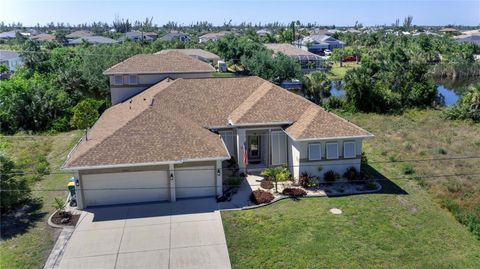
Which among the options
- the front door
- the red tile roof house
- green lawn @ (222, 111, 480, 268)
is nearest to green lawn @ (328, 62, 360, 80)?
the red tile roof house

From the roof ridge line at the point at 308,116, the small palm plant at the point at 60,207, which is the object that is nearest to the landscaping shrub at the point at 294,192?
the roof ridge line at the point at 308,116

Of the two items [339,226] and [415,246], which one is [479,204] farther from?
[339,226]

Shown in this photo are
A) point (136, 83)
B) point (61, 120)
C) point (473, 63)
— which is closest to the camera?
point (136, 83)

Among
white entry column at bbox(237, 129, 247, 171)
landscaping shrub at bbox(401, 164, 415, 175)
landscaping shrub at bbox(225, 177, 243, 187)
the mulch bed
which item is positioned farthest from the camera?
landscaping shrub at bbox(401, 164, 415, 175)

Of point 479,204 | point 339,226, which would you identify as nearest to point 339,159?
point 339,226

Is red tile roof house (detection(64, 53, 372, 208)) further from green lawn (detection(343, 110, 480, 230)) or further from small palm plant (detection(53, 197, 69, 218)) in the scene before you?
green lawn (detection(343, 110, 480, 230))

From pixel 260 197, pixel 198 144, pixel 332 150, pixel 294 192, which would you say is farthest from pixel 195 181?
pixel 332 150

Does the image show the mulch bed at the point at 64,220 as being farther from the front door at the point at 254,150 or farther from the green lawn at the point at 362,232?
the front door at the point at 254,150
